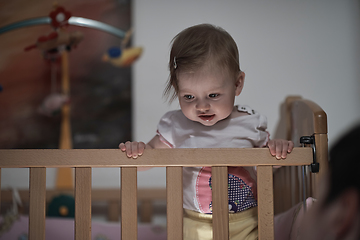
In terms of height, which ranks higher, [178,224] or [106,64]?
[106,64]

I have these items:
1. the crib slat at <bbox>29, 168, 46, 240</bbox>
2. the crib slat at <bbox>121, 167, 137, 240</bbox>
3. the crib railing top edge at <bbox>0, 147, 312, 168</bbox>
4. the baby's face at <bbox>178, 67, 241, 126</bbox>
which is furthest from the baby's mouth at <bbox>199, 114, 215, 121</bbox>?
the crib slat at <bbox>29, 168, 46, 240</bbox>

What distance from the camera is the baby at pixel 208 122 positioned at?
2.92 ft

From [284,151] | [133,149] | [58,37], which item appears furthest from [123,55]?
[284,151]

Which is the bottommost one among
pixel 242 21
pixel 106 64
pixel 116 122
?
pixel 116 122

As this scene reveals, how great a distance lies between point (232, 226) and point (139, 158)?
32 cm

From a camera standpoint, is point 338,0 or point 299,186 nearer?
point 299,186

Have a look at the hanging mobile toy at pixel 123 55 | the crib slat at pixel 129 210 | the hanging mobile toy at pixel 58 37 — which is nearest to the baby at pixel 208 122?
the crib slat at pixel 129 210

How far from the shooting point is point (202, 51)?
883 millimetres

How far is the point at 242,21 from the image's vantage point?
1689 millimetres

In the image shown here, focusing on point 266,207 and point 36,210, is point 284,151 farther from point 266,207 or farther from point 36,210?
point 36,210

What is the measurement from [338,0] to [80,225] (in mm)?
1495

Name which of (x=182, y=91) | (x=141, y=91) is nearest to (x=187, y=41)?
(x=182, y=91)

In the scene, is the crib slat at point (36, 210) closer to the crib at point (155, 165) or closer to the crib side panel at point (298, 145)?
the crib at point (155, 165)

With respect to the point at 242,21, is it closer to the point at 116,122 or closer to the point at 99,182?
the point at 116,122
